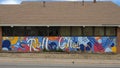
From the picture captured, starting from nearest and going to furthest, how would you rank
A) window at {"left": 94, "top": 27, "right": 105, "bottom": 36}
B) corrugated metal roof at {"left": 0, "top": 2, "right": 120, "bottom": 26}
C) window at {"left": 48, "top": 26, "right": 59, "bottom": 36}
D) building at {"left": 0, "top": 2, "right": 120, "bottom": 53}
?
building at {"left": 0, "top": 2, "right": 120, "bottom": 53}, corrugated metal roof at {"left": 0, "top": 2, "right": 120, "bottom": 26}, window at {"left": 94, "top": 27, "right": 105, "bottom": 36}, window at {"left": 48, "top": 26, "right": 59, "bottom": 36}

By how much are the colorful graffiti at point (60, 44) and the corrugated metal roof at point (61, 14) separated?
1.55 meters

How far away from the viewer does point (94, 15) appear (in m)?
37.0

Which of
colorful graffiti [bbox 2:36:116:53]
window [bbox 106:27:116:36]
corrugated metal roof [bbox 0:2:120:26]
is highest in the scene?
corrugated metal roof [bbox 0:2:120:26]

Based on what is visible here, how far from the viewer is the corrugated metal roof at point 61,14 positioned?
35.5 metres

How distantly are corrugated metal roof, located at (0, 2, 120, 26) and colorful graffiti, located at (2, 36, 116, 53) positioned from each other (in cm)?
155

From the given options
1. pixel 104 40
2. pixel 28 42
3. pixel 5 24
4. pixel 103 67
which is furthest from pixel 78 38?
pixel 103 67

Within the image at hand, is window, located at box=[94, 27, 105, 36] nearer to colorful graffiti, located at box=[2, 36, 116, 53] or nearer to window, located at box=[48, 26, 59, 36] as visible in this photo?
colorful graffiti, located at box=[2, 36, 116, 53]

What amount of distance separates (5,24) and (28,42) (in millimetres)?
2861

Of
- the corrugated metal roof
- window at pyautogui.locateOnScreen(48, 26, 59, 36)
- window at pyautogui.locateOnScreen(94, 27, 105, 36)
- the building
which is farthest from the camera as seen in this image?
window at pyautogui.locateOnScreen(48, 26, 59, 36)

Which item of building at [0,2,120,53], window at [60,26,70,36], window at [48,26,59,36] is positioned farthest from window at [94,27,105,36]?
window at [48,26,59,36]

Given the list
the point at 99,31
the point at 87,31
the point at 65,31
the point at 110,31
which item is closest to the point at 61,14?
the point at 65,31

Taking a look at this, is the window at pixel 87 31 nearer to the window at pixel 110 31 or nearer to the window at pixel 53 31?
the window at pixel 110 31

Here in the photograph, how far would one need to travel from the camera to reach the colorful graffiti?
35562 millimetres

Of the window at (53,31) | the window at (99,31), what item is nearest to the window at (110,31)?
the window at (99,31)
